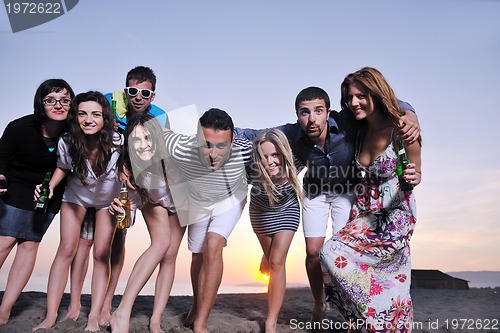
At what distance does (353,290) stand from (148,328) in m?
1.98

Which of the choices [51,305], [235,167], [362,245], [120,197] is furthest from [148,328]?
[362,245]

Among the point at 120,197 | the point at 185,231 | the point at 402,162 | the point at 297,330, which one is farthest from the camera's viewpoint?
the point at 297,330

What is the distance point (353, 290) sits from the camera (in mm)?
4523

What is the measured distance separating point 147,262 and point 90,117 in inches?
52.6

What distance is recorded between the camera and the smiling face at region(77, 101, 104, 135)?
4.71m

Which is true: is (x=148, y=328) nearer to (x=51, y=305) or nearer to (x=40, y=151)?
(x=51, y=305)

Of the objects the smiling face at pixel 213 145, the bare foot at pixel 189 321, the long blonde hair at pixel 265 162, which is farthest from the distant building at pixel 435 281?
the smiling face at pixel 213 145

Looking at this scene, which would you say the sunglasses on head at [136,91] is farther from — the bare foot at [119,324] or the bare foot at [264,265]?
the bare foot at [119,324]

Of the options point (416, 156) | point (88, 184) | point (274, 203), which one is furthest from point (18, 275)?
point (416, 156)

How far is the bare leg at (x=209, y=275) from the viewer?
474cm

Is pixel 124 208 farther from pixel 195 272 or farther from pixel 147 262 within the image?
pixel 195 272

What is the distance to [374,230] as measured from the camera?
180 inches

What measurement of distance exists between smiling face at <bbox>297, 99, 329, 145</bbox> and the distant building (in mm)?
9245

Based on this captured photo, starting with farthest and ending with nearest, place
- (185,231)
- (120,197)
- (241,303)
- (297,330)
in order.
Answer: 1. (241,303)
2. (297,330)
3. (185,231)
4. (120,197)
